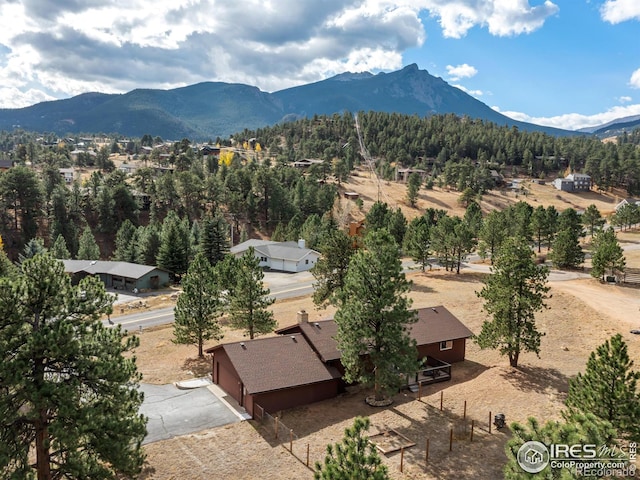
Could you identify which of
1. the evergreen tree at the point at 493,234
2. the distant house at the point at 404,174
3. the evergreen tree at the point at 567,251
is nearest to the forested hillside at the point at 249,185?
the distant house at the point at 404,174

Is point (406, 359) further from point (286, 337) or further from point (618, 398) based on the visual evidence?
point (618, 398)

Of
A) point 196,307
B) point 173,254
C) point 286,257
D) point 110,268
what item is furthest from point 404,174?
point 196,307

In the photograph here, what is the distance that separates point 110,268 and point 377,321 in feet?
169

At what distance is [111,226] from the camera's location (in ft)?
308

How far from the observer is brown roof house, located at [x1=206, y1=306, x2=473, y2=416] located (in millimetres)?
24984

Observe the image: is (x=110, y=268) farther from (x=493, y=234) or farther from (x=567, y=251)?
(x=567, y=251)

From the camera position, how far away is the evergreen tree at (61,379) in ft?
44.7

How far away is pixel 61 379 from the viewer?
1487 centimetres

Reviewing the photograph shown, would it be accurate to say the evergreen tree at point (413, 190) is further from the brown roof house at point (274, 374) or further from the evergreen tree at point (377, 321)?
the evergreen tree at point (377, 321)

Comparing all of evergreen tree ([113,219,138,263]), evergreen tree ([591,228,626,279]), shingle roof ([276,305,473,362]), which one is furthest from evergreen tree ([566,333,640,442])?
evergreen tree ([113,219,138,263])

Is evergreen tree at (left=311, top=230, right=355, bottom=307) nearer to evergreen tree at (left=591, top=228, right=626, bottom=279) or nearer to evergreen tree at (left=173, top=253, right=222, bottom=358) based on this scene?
evergreen tree at (left=173, top=253, right=222, bottom=358)

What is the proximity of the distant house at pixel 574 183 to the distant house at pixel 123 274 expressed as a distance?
130409mm
